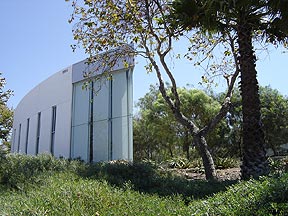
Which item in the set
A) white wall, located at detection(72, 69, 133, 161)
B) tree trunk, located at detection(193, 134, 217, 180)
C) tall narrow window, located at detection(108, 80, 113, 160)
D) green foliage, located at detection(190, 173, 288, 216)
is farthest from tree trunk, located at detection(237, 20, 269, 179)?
tall narrow window, located at detection(108, 80, 113, 160)

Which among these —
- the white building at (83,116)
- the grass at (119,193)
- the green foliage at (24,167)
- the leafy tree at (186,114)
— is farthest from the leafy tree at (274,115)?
the green foliage at (24,167)

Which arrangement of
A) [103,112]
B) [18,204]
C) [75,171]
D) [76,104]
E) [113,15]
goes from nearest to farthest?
[18,204] → [75,171] → [113,15] → [103,112] → [76,104]

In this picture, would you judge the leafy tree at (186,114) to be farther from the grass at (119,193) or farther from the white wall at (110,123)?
the grass at (119,193)

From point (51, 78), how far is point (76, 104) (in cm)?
459

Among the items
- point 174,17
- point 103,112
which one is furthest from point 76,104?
point 174,17

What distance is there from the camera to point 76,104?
18.2m

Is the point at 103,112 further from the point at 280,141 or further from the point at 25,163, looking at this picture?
the point at 280,141

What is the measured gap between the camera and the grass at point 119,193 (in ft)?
12.4

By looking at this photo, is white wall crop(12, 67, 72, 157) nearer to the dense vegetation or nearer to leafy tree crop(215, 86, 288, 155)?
the dense vegetation

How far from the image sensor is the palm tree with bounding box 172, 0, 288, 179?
808 centimetres

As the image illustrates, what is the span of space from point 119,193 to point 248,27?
240 inches

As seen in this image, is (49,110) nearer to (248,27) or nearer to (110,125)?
(110,125)

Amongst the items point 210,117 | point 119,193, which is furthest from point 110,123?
point 119,193

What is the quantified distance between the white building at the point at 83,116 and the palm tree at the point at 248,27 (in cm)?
432
